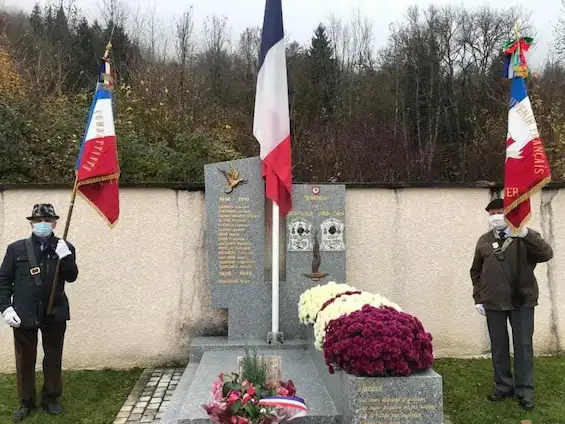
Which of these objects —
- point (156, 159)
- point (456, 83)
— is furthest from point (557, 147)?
point (456, 83)

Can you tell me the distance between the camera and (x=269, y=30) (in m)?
6.18

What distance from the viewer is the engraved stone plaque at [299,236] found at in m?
6.51

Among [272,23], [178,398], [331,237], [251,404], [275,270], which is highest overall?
[272,23]

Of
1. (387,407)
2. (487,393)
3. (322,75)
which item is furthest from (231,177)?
(322,75)

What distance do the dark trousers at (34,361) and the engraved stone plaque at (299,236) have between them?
276cm

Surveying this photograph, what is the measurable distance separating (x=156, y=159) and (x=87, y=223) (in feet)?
13.4

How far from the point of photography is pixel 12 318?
4734 millimetres

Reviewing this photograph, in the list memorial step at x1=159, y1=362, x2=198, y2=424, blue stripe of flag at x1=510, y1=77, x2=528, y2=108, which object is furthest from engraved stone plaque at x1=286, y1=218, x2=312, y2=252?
blue stripe of flag at x1=510, y1=77, x2=528, y2=108

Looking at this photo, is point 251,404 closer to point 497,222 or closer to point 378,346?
point 378,346

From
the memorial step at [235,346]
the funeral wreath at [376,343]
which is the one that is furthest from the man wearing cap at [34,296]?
the funeral wreath at [376,343]

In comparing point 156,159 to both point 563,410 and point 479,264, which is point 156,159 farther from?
point 563,410

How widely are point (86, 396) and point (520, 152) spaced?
5105 millimetres

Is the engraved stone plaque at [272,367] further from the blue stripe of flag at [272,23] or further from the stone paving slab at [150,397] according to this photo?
the blue stripe of flag at [272,23]

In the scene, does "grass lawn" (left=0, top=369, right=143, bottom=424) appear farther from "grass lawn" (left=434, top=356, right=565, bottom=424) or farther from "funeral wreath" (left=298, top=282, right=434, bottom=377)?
"grass lawn" (left=434, top=356, right=565, bottom=424)
